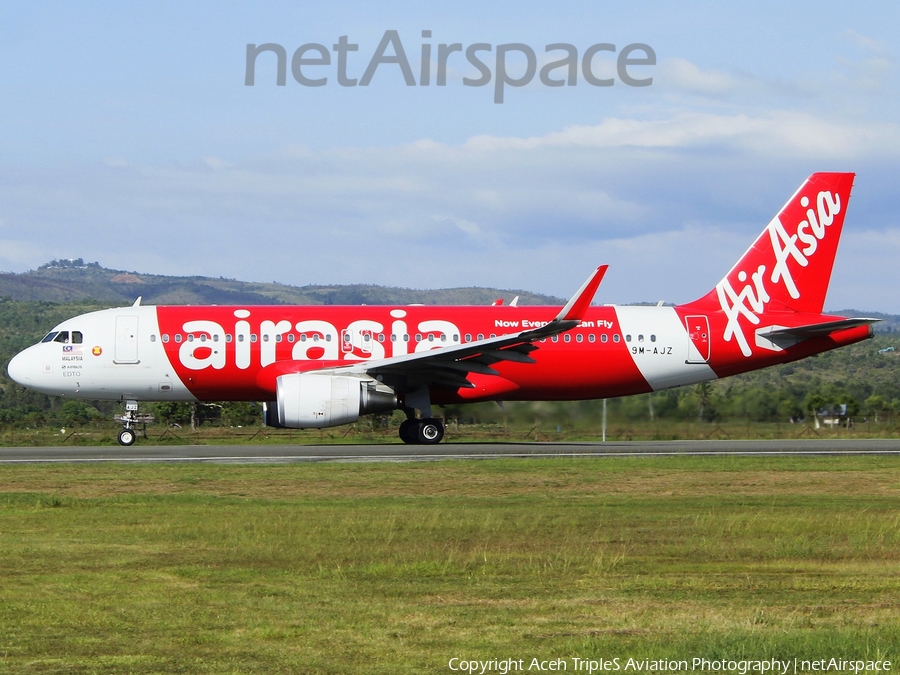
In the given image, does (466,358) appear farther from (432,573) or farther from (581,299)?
(432,573)

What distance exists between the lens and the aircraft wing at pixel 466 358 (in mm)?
29031

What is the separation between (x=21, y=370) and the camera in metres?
32.0

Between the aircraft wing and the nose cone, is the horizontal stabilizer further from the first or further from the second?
the nose cone

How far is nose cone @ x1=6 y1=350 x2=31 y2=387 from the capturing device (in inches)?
1256

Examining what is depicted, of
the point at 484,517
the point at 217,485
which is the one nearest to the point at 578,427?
the point at 217,485

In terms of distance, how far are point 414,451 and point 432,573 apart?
673 inches

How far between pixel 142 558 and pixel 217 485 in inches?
304

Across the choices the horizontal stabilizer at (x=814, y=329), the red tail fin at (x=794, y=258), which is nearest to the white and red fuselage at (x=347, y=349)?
the horizontal stabilizer at (x=814, y=329)

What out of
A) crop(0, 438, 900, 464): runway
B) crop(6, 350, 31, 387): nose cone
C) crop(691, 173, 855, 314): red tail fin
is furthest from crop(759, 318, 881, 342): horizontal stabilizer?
crop(6, 350, 31, 387): nose cone

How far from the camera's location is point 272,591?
10422mm

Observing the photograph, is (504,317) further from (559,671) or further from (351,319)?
(559,671)

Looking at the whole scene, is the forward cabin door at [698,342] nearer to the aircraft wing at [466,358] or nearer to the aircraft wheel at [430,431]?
the aircraft wing at [466,358]

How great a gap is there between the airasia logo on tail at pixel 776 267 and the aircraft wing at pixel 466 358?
5.69m

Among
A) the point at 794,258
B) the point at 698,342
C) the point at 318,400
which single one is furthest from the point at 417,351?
the point at 794,258
